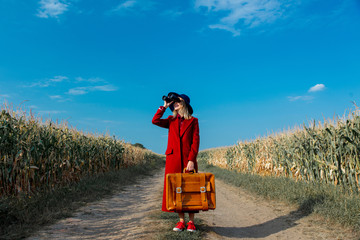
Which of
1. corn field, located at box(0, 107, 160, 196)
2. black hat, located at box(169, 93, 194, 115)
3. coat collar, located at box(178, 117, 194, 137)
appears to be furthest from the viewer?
corn field, located at box(0, 107, 160, 196)

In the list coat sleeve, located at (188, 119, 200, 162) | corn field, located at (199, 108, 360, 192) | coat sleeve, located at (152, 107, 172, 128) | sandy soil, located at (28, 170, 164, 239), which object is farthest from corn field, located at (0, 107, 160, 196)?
corn field, located at (199, 108, 360, 192)

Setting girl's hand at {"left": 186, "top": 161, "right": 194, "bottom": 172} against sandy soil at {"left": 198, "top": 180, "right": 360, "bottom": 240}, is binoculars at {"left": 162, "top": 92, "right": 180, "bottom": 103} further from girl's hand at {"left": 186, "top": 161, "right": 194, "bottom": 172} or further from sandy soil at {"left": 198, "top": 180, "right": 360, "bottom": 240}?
sandy soil at {"left": 198, "top": 180, "right": 360, "bottom": 240}

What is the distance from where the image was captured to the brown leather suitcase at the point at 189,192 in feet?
15.6

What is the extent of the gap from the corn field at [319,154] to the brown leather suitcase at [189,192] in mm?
4959

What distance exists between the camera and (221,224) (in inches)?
255

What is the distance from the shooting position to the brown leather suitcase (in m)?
4.76

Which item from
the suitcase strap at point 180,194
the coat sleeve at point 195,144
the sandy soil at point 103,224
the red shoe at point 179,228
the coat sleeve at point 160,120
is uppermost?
→ the coat sleeve at point 160,120

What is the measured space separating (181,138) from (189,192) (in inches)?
42.7

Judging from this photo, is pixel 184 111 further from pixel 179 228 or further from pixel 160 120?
pixel 179 228

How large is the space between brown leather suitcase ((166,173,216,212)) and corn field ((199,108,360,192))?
4.96 metres

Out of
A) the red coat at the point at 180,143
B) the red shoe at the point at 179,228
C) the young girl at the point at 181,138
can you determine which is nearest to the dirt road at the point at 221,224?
the red shoe at the point at 179,228

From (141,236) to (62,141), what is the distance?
21.4ft

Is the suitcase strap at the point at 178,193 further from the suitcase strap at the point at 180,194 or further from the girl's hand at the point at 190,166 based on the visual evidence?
the girl's hand at the point at 190,166

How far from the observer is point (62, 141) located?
33.4 feet
